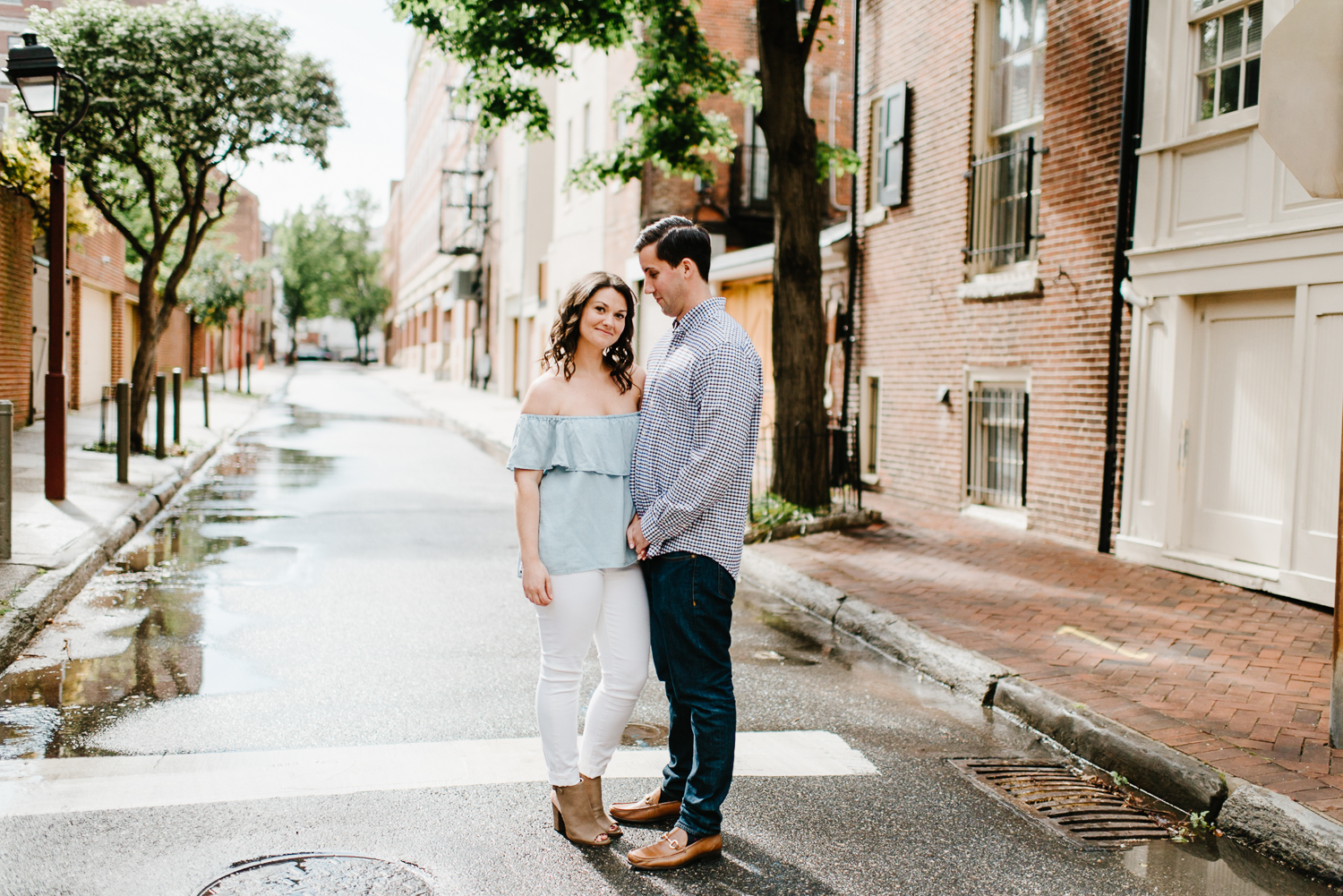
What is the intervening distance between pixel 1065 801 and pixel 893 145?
9901 millimetres

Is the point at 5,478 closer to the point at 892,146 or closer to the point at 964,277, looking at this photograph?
the point at 964,277

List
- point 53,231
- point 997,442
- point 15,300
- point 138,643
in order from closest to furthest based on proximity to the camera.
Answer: point 138,643 → point 53,231 → point 997,442 → point 15,300

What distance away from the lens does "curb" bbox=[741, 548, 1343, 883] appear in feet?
12.0

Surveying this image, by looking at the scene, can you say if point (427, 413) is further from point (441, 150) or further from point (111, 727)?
point (441, 150)

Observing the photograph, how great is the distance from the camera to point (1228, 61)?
8164 millimetres

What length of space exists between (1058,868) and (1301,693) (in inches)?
93.4

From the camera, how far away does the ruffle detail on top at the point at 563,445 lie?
135 inches

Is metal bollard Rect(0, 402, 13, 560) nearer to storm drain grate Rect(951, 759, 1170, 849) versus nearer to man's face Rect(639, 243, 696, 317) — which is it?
man's face Rect(639, 243, 696, 317)

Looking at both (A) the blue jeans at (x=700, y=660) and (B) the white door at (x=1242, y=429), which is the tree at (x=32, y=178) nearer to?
(B) the white door at (x=1242, y=429)

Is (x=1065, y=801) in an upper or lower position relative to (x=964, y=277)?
lower

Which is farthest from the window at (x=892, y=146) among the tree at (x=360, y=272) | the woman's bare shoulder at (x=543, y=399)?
the tree at (x=360, y=272)

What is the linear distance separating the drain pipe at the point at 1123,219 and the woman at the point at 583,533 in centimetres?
663

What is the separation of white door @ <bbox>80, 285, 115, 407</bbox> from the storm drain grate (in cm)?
2053

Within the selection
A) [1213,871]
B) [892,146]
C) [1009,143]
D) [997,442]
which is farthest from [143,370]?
[1213,871]
